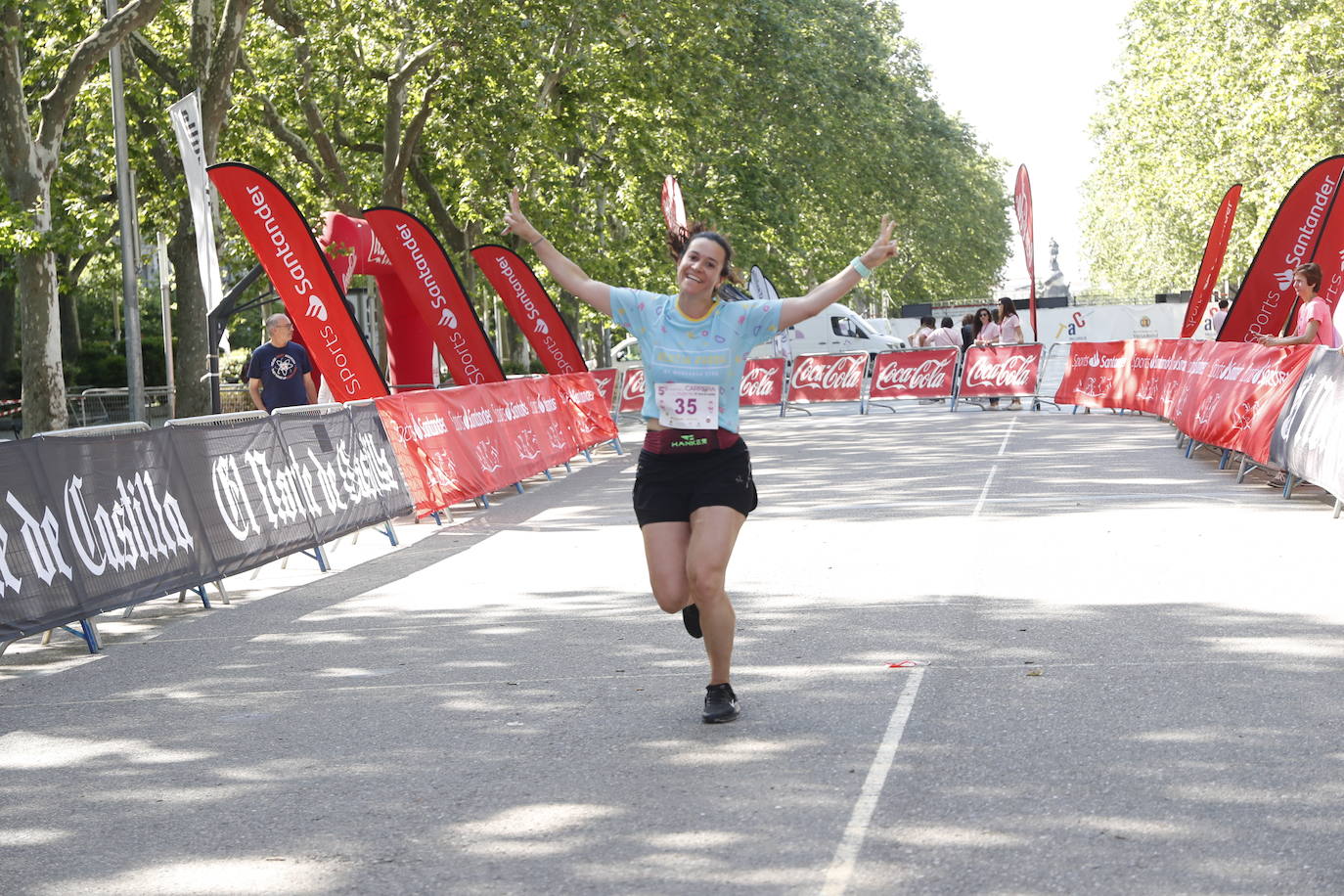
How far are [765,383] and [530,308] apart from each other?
8484mm

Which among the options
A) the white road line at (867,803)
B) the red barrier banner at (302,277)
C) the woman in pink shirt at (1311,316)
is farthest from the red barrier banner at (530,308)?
the white road line at (867,803)

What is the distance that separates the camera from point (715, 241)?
6.90m

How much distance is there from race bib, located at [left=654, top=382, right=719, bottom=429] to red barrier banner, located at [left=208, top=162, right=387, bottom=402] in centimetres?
1068

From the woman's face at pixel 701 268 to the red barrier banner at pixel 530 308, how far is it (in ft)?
66.5

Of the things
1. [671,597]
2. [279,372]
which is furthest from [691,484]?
[279,372]

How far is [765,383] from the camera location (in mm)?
34844

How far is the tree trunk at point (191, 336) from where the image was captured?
2739 cm

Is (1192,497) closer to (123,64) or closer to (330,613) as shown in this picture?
(330,613)

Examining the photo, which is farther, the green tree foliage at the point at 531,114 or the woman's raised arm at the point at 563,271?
the green tree foliage at the point at 531,114

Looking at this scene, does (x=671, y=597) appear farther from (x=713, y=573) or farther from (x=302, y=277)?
(x=302, y=277)

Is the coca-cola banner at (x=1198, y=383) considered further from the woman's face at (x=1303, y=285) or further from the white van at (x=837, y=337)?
the white van at (x=837, y=337)

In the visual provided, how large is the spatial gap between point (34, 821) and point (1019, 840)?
125 inches

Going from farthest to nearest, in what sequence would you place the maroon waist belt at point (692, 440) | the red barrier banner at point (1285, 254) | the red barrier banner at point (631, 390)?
the red barrier banner at point (631, 390)
the red barrier banner at point (1285, 254)
the maroon waist belt at point (692, 440)

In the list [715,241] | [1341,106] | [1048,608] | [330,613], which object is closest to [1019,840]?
[715,241]
